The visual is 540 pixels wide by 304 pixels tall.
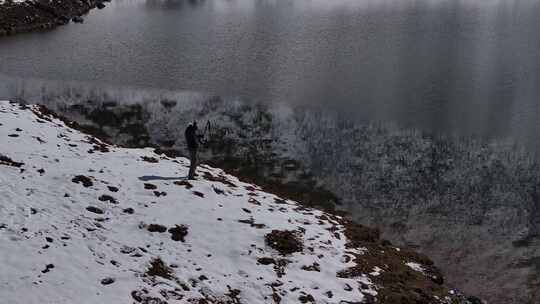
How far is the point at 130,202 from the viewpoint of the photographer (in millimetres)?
20875

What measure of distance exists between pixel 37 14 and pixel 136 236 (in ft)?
251

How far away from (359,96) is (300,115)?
7616 mm

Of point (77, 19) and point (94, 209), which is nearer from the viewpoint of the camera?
point (94, 209)

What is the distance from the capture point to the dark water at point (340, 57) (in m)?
43.4

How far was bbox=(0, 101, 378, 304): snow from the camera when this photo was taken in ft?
52.0

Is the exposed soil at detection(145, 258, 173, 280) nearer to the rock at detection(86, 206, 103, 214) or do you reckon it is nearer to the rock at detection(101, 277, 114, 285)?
the rock at detection(101, 277, 114, 285)

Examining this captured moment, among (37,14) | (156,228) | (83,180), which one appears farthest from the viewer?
(37,14)

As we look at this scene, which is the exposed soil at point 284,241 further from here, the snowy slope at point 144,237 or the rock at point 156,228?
the rock at point 156,228

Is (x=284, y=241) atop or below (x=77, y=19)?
below

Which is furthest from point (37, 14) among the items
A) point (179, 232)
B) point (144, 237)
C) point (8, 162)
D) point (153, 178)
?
point (144, 237)

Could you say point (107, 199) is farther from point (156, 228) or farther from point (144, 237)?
point (144, 237)

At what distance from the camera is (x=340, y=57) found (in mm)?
59281

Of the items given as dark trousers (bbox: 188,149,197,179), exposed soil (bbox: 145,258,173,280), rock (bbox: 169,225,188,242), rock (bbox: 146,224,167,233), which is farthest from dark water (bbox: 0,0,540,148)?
exposed soil (bbox: 145,258,173,280)

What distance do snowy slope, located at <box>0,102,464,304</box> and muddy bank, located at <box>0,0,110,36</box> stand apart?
59.8m
